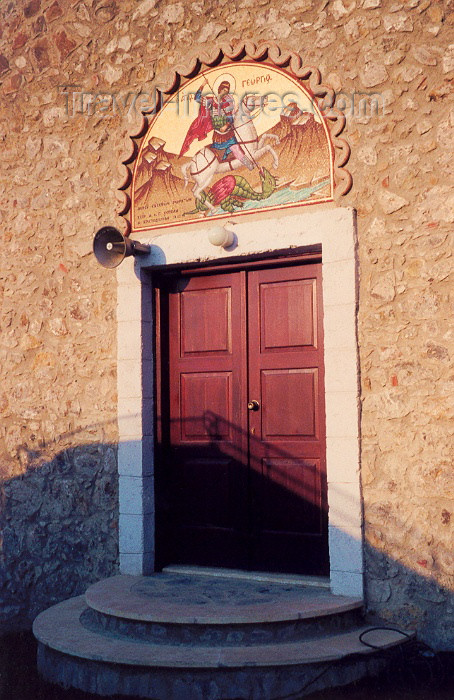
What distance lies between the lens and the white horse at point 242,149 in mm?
4957

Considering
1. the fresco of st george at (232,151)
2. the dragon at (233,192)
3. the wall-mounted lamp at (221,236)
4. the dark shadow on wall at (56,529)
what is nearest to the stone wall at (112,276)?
the dark shadow on wall at (56,529)

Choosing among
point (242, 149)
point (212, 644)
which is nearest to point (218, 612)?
point (212, 644)

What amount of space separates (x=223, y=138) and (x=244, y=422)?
201 cm

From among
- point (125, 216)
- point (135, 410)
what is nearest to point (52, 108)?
point (125, 216)

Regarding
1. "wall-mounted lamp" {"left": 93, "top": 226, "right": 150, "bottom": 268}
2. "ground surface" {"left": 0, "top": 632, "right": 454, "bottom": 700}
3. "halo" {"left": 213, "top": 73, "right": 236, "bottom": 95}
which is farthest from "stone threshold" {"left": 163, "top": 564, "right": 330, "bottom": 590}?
"halo" {"left": 213, "top": 73, "right": 236, "bottom": 95}

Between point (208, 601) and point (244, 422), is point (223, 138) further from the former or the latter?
point (208, 601)

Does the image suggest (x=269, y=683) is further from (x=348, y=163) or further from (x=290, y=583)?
(x=348, y=163)

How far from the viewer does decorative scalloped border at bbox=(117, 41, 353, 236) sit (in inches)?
183

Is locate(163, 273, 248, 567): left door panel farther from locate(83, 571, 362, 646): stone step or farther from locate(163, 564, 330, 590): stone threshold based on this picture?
locate(83, 571, 362, 646): stone step

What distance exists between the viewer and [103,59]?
5.53m

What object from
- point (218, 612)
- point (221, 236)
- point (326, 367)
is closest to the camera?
point (218, 612)

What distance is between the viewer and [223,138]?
5.09 m

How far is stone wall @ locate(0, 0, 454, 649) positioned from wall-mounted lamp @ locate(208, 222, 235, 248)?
32.5 inches

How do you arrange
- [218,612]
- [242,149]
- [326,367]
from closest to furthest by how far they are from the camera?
[218,612]
[326,367]
[242,149]
